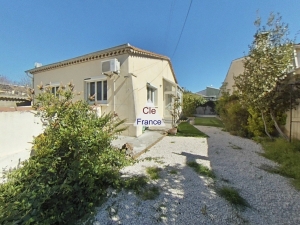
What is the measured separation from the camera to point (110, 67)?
9609 mm

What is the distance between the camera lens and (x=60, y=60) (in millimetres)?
12727

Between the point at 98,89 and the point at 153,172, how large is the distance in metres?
8.61

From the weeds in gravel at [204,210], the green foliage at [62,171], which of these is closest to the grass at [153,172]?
the green foliage at [62,171]

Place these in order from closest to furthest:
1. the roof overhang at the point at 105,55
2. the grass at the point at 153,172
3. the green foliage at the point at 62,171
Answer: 1. the green foliage at the point at 62,171
2. the grass at the point at 153,172
3. the roof overhang at the point at 105,55

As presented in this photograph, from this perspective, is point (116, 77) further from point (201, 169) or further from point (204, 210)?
point (204, 210)

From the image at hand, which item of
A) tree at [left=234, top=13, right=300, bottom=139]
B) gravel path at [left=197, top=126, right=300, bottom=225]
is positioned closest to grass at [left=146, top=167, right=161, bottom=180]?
gravel path at [left=197, top=126, right=300, bottom=225]

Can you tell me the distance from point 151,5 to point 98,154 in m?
10.8

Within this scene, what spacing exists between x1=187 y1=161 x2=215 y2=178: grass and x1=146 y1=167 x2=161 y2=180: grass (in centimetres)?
138

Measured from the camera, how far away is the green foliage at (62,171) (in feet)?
9.05

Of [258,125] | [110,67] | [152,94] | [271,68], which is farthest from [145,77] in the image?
[258,125]

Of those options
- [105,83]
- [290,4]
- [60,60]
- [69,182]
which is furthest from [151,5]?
[69,182]

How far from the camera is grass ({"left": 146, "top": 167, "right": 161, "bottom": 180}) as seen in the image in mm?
4514

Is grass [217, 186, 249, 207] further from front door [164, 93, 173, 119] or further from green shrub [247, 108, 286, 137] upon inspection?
front door [164, 93, 173, 119]

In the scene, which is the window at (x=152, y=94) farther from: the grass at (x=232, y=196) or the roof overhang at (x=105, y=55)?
the grass at (x=232, y=196)
